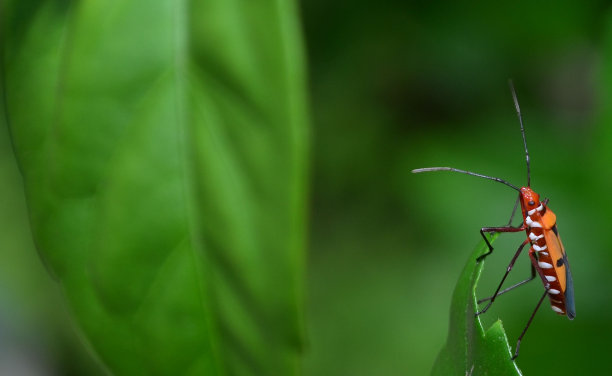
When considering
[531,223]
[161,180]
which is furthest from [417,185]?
[161,180]

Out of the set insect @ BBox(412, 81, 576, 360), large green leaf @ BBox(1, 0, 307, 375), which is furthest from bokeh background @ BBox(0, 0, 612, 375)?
large green leaf @ BBox(1, 0, 307, 375)

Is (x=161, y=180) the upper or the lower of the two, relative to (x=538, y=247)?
upper

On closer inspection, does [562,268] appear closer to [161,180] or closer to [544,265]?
[544,265]

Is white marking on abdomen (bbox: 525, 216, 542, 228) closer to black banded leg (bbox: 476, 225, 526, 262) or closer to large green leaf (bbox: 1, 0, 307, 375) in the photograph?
black banded leg (bbox: 476, 225, 526, 262)

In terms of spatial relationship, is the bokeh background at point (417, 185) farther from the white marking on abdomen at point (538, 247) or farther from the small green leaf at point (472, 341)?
the small green leaf at point (472, 341)

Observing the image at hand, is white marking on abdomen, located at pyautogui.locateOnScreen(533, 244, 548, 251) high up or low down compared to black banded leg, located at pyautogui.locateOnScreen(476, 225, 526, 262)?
down
